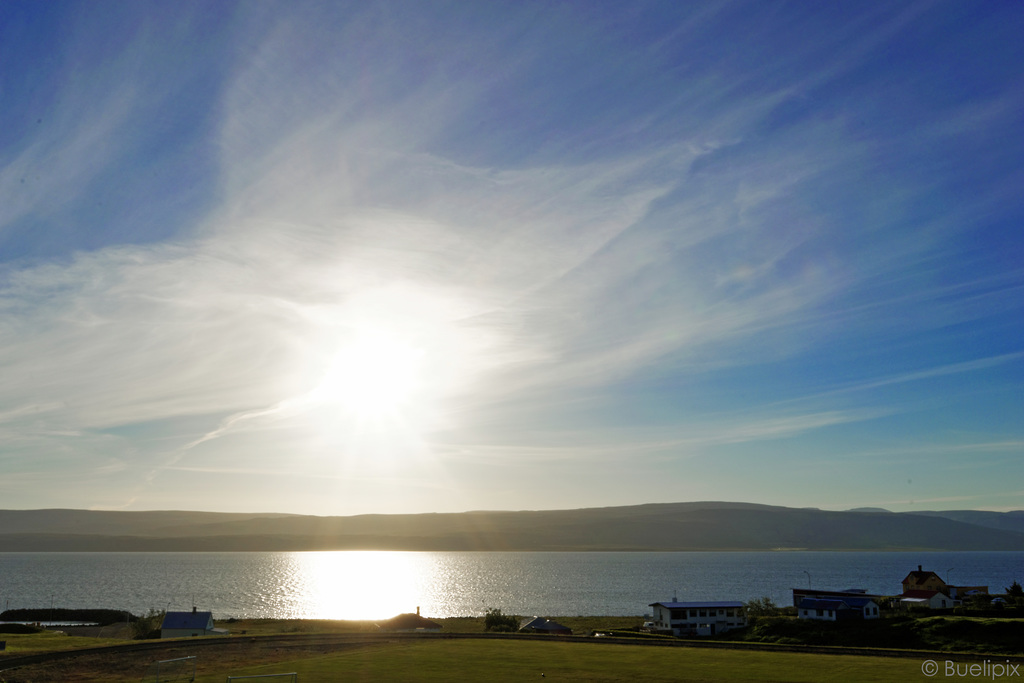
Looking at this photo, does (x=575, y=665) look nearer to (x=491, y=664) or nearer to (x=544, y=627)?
(x=491, y=664)

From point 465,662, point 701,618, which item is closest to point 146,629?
point 465,662

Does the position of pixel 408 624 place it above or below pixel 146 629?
above

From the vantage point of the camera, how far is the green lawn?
4425cm

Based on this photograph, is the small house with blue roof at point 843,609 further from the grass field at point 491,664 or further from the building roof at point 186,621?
the building roof at point 186,621

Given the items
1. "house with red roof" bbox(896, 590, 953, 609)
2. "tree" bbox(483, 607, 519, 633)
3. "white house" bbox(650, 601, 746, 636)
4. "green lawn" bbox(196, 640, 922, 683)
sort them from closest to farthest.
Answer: "green lawn" bbox(196, 640, 922, 683)
"tree" bbox(483, 607, 519, 633)
"white house" bbox(650, 601, 746, 636)
"house with red roof" bbox(896, 590, 953, 609)

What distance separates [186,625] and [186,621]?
0.63 metres

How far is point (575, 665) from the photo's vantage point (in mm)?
49750

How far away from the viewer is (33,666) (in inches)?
2066

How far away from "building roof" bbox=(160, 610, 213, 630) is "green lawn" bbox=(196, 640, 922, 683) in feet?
125

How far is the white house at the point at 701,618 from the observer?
322 feet

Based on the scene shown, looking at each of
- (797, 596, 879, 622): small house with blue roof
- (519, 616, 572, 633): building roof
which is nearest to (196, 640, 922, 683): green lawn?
(519, 616, 572, 633): building roof

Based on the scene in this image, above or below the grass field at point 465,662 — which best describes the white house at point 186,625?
below

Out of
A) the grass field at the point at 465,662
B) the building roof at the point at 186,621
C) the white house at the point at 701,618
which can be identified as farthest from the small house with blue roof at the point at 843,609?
the building roof at the point at 186,621

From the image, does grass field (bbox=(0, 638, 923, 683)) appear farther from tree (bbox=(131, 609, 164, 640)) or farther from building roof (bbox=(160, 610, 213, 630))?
tree (bbox=(131, 609, 164, 640))
